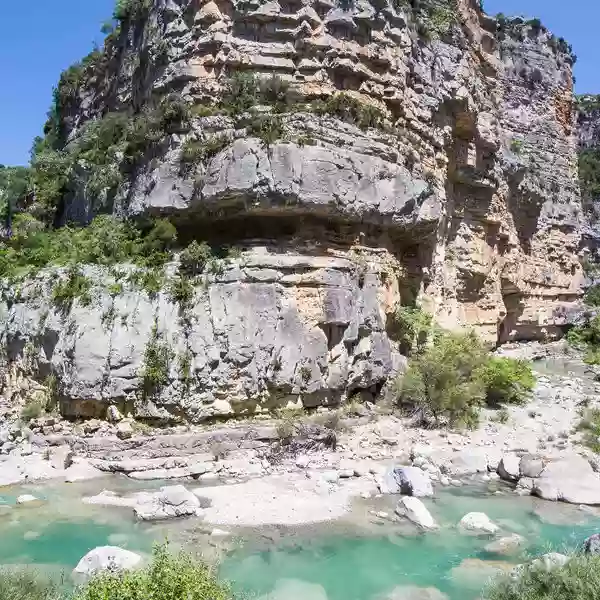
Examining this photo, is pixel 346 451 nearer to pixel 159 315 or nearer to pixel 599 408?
pixel 159 315

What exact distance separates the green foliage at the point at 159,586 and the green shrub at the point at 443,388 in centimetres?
943

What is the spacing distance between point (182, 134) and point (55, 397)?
22.4ft

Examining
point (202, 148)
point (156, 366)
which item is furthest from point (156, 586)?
point (202, 148)

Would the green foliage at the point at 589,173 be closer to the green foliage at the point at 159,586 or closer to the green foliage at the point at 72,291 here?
the green foliage at the point at 72,291

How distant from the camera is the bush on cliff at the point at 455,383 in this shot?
45.1 feet

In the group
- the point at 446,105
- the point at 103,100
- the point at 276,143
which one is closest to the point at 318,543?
the point at 276,143

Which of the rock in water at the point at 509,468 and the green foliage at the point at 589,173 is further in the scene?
the green foliage at the point at 589,173

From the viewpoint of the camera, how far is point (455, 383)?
1413 cm

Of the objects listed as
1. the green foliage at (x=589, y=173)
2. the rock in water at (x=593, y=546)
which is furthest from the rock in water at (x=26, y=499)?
the green foliage at (x=589, y=173)

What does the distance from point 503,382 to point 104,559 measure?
38.4ft

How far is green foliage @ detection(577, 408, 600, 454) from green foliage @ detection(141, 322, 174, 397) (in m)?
9.18

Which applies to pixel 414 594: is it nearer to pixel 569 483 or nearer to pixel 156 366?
pixel 569 483

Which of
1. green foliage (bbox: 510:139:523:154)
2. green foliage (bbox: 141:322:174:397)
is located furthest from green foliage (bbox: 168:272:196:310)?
green foliage (bbox: 510:139:523:154)

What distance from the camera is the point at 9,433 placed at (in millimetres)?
12016
